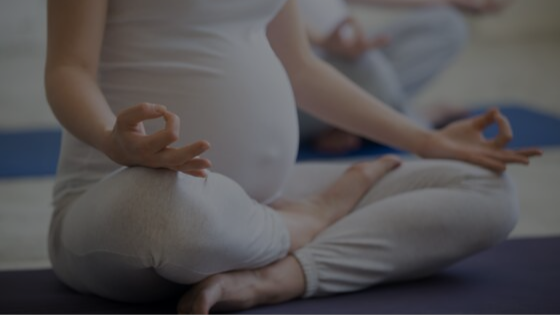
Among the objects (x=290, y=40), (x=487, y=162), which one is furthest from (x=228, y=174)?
(x=487, y=162)

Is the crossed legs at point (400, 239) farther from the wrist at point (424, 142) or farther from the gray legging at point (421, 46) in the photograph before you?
the gray legging at point (421, 46)

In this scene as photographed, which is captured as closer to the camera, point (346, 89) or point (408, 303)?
point (408, 303)

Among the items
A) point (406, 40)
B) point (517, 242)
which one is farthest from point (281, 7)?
point (406, 40)

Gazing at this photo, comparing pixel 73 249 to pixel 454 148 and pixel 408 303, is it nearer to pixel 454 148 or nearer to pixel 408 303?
pixel 408 303

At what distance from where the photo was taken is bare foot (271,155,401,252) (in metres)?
1.46

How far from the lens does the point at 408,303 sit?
137 centimetres

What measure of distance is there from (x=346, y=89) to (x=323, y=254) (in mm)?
333

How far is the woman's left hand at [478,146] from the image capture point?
156cm

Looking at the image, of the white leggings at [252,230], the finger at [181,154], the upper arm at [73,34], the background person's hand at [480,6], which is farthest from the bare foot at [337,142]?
the finger at [181,154]

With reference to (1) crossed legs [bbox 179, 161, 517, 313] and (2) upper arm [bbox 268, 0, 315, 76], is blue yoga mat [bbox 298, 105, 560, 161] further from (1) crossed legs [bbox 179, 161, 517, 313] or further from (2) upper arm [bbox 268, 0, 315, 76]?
(1) crossed legs [bbox 179, 161, 517, 313]

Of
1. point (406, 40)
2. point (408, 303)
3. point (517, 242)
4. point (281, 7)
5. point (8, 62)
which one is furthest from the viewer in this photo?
point (8, 62)

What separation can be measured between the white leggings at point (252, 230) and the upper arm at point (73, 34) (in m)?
0.17

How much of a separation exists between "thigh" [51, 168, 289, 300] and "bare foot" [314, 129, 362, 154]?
1510 millimetres

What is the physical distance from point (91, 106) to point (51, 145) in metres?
1.84
